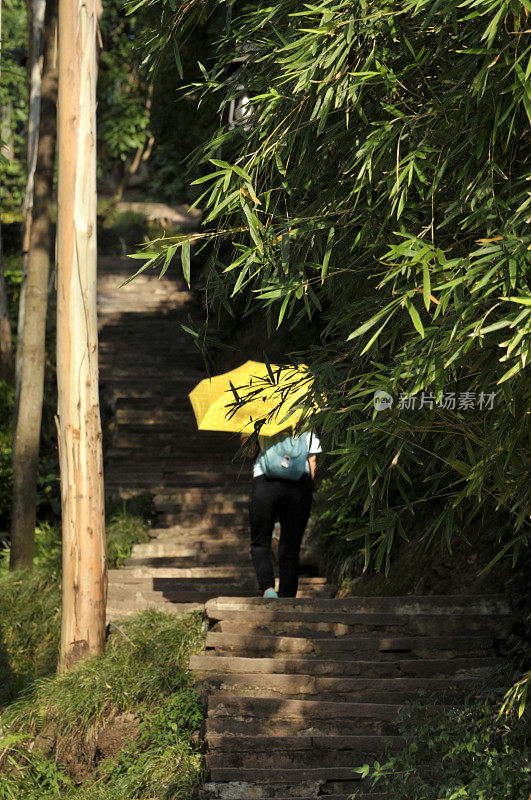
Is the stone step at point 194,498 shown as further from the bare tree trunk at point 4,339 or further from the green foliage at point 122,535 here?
the bare tree trunk at point 4,339

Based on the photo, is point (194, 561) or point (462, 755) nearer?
point (462, 755)

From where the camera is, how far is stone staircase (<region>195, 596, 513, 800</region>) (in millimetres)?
5660

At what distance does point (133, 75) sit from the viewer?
22.1 m

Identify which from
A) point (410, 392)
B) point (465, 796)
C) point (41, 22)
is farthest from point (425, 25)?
point (41, 22)

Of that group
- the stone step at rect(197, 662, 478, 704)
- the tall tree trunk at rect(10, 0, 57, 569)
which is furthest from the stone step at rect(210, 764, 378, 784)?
the tall tree trunk at rect(10, 0, 57, 569)

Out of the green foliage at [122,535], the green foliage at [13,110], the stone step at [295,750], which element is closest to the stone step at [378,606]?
the stone step at [295,750]

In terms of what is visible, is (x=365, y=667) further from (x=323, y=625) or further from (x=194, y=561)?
(x=194, y=561)

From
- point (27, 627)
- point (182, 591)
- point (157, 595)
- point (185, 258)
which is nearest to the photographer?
point (185, 258)

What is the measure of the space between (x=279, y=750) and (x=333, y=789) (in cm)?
39

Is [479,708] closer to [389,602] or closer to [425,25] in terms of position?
[389,602]

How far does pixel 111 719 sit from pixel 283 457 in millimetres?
2166

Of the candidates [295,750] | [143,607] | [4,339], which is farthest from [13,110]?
[295,750]

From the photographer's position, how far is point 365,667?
20.8ft

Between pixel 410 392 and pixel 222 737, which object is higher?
pixel 410 392
